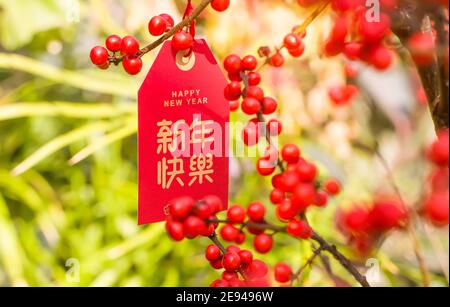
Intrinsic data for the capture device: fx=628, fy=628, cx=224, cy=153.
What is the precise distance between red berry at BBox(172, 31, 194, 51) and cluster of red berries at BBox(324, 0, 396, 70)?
3.6 inches

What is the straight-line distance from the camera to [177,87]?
17.5 inches

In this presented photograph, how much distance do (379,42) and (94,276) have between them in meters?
0.69

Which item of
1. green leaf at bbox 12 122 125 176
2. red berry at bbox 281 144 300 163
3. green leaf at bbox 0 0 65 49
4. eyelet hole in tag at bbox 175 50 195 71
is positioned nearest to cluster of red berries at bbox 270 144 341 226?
red berry at bbox 281 144 300 163

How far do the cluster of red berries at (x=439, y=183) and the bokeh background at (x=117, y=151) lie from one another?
19.4 inches

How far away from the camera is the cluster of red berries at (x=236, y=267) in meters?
0.39

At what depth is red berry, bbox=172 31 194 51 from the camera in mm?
406

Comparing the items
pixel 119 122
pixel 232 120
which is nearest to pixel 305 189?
pixel 232 120

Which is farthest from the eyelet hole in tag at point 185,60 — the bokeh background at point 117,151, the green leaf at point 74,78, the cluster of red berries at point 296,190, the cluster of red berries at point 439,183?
the green leaf at point 74,78

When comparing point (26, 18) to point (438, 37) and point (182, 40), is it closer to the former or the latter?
point (182, 40)

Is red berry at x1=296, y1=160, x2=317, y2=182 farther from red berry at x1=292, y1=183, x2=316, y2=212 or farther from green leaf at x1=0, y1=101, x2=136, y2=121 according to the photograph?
green leaf at x1=0, y1=101, x2=136, y2=121

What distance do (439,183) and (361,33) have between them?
0.30 ft

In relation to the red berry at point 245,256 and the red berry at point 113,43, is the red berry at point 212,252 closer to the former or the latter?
the red berry at point 245,256
